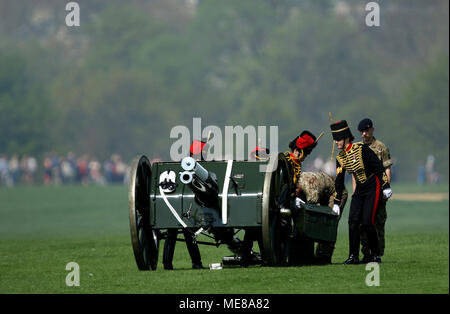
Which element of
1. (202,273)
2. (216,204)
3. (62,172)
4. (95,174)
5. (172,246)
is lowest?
(95,174)

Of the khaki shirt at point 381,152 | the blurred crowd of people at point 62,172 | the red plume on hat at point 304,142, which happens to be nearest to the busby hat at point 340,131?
the red plume on hat at point 304,142

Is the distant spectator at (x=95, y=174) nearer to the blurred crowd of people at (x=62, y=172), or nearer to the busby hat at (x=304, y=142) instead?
the blurred crowd of people at (x=62, y=172)

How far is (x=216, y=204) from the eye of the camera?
1195cm

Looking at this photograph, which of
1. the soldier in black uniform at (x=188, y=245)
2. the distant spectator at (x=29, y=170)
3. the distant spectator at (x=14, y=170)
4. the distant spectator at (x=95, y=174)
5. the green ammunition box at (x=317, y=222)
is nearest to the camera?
the green ammunition box at (x=317, y=222)

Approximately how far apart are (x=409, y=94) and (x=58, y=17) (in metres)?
53.1

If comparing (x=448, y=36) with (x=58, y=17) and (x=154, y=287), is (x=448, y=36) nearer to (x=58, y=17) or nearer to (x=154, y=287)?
(x=58, y=17)

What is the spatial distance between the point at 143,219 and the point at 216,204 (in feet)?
2.96

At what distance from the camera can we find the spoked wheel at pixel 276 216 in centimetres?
1145

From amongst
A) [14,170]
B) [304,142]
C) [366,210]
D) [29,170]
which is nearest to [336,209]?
[366,210]

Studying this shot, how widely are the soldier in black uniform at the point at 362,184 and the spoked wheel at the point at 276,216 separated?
0.66m

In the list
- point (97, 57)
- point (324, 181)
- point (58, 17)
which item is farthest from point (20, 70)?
point (324, 181)

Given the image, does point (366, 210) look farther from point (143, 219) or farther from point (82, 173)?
point (82, 173)

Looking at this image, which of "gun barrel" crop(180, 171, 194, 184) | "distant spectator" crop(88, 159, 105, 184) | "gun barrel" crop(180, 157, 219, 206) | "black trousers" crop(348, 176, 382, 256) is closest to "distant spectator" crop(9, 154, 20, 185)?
"distant spectator" crop(88, 159, 105, 184)

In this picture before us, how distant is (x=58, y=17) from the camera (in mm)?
125438
